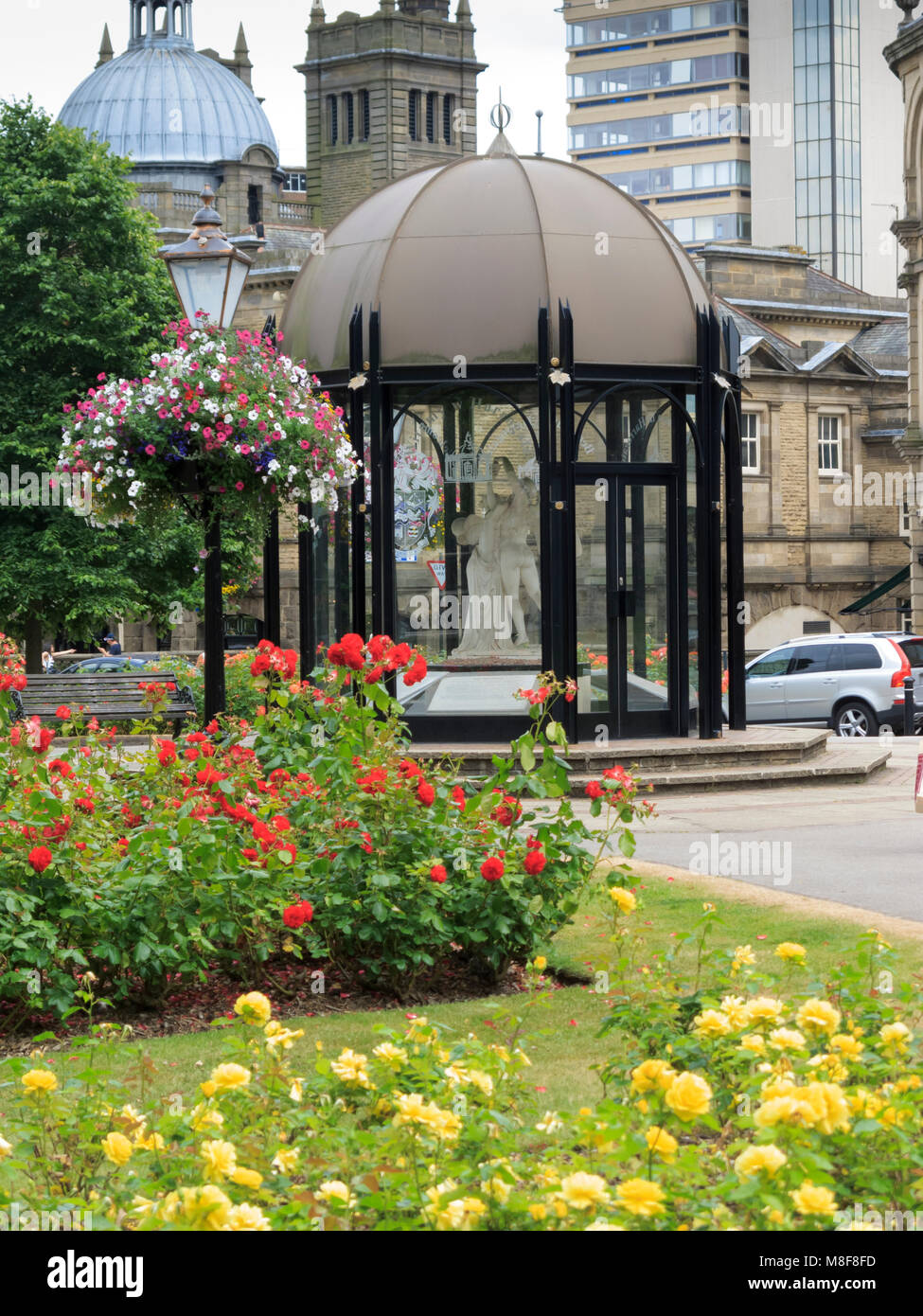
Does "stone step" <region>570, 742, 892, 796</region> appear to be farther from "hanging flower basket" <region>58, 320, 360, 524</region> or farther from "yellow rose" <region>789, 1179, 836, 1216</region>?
"yellow rose" <region>789, 1179, 836, 1216</region>

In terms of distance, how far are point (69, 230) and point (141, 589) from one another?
25.4ft

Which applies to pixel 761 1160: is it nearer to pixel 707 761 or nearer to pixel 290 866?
pixel 290 866

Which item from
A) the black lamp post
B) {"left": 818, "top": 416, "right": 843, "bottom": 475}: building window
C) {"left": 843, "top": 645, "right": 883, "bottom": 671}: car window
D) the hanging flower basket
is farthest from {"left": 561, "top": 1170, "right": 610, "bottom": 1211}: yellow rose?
{"left": 818, "top": 416, "right": 843, "bottom": 475}: building window

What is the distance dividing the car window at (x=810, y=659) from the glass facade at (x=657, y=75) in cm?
10380

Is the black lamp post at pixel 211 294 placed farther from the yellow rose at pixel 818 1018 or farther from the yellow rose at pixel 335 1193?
the yellow rose at pixel 335 1193

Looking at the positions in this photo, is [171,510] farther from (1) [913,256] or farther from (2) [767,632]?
(2) [767,632]

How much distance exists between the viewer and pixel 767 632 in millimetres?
58312

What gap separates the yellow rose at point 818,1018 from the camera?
4.58m

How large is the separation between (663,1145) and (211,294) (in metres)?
10.0

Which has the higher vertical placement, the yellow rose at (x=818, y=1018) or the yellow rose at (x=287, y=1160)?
the yellow rose at (x=818, y=1018)

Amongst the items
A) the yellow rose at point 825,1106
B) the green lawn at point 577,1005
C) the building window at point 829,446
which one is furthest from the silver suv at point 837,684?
the building window at point 829,446

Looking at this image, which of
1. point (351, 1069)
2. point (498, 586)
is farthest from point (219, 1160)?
point (498, 586)

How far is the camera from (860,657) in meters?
26.5
